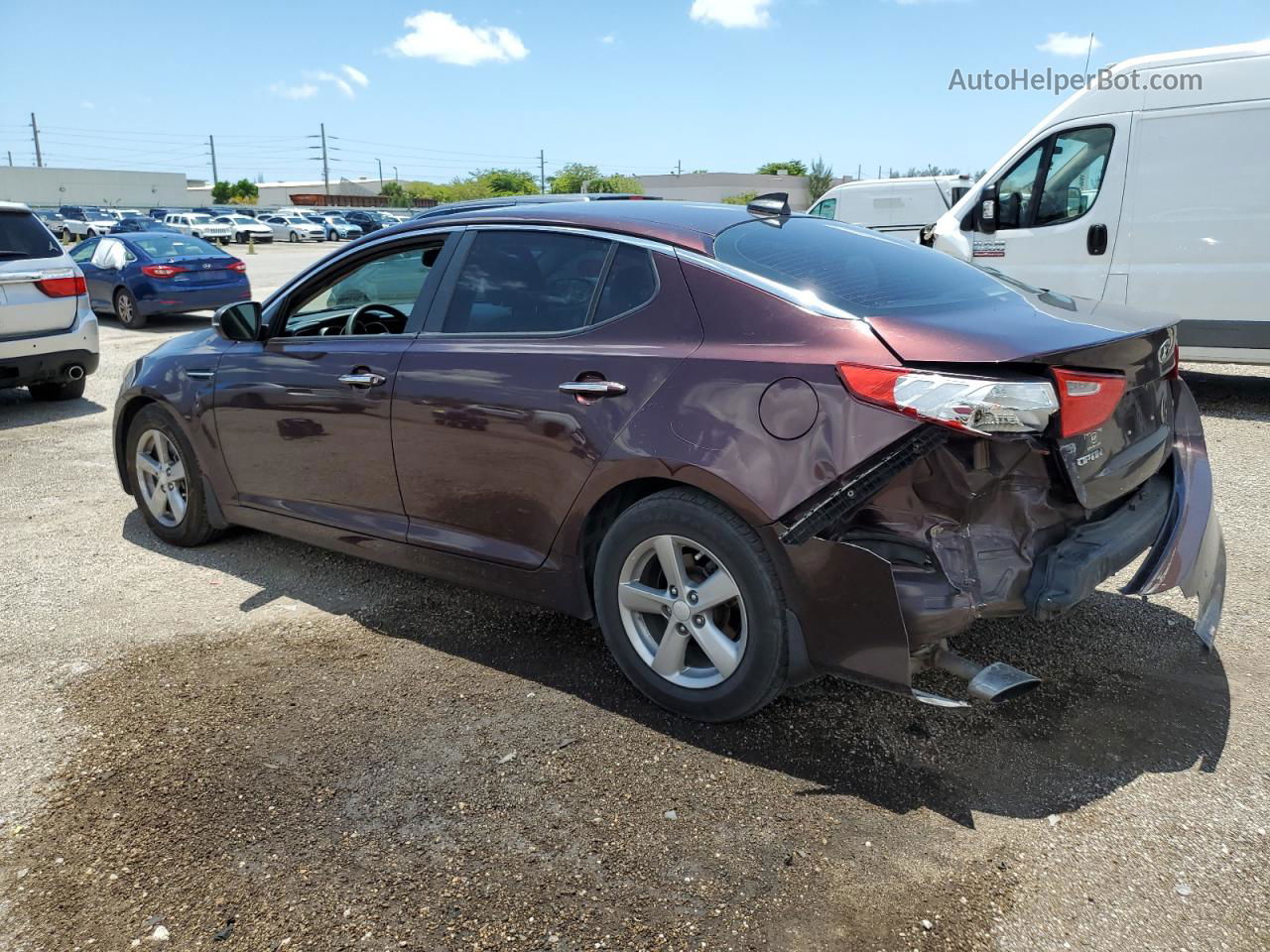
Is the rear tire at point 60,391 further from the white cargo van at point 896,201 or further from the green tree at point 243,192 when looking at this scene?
the green tree at point 243,192

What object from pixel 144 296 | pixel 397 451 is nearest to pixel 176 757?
pixel 397 451

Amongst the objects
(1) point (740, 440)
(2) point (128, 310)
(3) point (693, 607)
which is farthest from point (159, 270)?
(1) point (740, 440)

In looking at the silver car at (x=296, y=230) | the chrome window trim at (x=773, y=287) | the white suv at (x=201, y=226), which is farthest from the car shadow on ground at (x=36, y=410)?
the silver car at (x=296, y=230)

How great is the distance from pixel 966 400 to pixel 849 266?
0.90 metres

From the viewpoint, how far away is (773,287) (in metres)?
3.04

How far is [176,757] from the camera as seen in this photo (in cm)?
313

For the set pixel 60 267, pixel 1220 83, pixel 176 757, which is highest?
pixel 1220 83

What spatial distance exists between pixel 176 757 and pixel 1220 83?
8.50 meters

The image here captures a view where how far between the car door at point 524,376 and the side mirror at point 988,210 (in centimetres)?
664

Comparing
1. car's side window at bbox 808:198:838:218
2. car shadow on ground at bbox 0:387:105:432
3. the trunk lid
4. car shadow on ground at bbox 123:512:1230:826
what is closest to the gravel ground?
car shadow on ground at bbox 123:512:1230:826

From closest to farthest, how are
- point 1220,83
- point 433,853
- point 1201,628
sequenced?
point 433,853
point 1201,628
point 1220,83

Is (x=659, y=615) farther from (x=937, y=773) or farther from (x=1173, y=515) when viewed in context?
(x=1173, y=515)

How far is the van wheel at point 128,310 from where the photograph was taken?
562 inches

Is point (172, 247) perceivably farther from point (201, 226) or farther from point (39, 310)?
point (201, 226)
